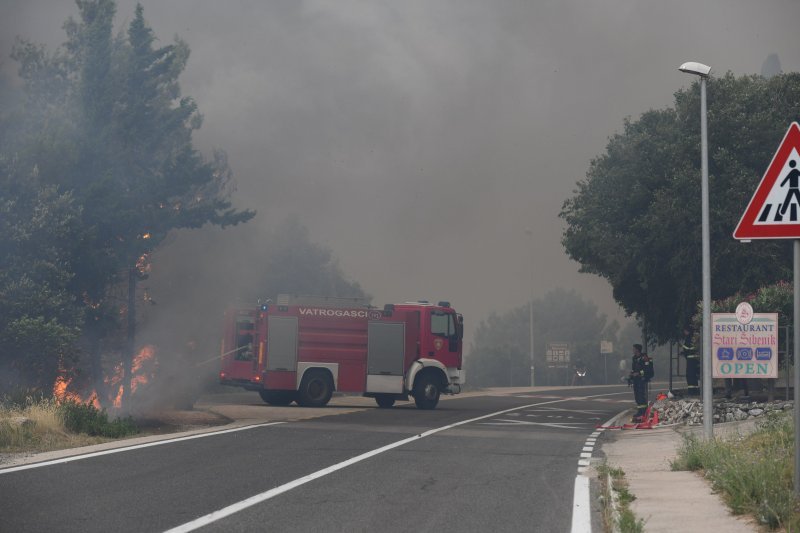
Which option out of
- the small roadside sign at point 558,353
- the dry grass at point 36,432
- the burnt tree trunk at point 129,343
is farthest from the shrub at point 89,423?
the small roadside sign at point 558,353

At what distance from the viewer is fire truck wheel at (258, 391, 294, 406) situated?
29.8m

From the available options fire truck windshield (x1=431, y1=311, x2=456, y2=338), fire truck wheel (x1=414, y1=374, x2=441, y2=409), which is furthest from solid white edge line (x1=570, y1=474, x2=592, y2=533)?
fire truck windshield (x1=431, y1=311, x2=456, y2=338)

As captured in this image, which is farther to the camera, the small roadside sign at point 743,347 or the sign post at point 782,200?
the small roadside sign at point 743,347

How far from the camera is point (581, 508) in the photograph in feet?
32.8

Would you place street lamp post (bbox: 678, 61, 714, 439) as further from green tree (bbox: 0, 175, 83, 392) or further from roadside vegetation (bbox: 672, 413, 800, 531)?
green tree (bbox: 0, 175, 83, 392)

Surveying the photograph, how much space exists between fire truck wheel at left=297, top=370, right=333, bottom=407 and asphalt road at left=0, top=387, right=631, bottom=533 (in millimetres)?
10020

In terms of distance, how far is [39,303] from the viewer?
31.9 meters

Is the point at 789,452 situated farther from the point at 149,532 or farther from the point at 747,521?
the point at 149,532

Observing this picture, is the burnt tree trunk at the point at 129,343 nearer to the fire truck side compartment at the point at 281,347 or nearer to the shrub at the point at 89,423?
the fire truck side compartment at the point at 281,347

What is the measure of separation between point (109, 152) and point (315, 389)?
15.5 metres

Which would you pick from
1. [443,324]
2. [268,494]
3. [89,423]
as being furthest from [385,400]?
[268,494]

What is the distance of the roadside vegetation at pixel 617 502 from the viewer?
26.9 feet

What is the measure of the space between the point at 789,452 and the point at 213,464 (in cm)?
698

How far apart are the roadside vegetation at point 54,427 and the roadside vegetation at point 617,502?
8.44m
